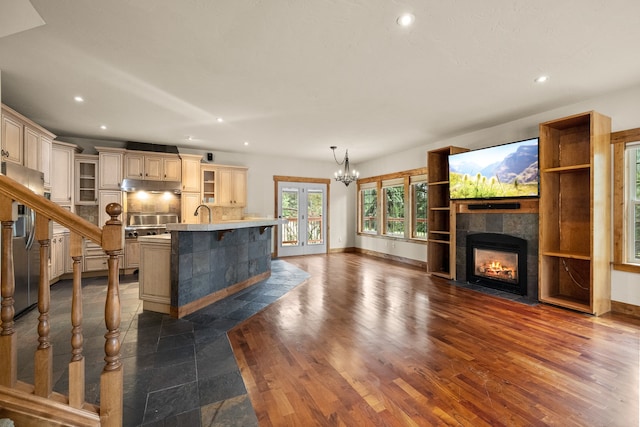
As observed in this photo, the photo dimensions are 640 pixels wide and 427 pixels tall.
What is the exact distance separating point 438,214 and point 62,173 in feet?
22.6

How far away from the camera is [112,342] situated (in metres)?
1.33

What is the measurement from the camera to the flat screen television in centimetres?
397

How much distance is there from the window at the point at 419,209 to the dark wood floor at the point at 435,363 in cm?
273

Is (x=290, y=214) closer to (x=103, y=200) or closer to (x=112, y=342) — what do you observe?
(x=103, y=200)

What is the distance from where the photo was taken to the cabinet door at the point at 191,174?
5.92m

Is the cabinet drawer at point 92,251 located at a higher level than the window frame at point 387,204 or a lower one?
lower

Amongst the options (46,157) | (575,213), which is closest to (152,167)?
(46,157)

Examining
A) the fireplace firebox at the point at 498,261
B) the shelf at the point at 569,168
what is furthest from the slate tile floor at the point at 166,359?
the shelf at the point at 569,168

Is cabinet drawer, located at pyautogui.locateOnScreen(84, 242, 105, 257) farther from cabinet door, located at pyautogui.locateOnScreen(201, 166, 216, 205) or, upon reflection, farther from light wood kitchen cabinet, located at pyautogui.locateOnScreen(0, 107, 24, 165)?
cabinet door, located at pyautogui.locateOnScreen(201, 166, 216, 205)

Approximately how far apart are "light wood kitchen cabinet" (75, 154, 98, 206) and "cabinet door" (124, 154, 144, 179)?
49 centimetres

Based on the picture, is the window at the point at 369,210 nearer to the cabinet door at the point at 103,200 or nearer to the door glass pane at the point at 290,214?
the door glass pane at the point at 290,214

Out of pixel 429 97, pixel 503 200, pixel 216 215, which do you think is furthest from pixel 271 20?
pixel 216 215

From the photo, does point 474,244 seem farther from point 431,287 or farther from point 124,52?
point 124,52

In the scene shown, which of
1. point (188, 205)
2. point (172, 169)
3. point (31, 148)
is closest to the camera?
point (31, 148)
